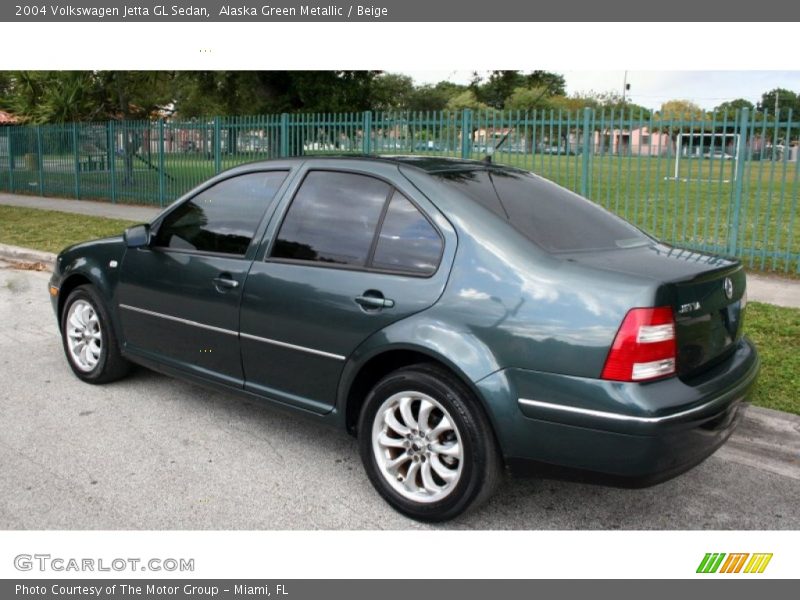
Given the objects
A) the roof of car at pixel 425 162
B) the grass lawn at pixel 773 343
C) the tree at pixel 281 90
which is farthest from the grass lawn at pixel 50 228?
the tree at pixel 281 90

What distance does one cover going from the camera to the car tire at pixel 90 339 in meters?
4.95

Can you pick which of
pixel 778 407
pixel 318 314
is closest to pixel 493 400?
pixel 318 314

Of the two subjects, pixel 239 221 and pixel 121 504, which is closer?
pixel 121 504

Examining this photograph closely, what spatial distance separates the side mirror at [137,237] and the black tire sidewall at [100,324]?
0.60 m

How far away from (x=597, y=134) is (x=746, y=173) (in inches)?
82.2

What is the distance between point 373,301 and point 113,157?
17715mm

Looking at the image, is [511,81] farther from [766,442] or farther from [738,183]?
[766,442]

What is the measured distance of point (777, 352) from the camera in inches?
217

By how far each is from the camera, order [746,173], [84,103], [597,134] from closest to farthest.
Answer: [746,173] → [597,134] → [84,103]

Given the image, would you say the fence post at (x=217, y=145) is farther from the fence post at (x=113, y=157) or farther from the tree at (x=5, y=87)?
the tree at (x=5, y=87)

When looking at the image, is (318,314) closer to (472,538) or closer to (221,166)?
(472,538)

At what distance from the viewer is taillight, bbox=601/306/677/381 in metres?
→ 2.78

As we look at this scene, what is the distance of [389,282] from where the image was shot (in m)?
3.34

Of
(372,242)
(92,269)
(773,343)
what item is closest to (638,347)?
(372,242)
